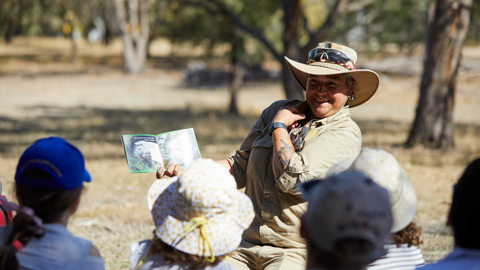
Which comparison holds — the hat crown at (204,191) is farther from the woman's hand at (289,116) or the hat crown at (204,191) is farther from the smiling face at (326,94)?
the smiling face at (326,94)

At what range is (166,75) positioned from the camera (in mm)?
33719

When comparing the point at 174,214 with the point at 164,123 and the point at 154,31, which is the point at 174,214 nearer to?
the point at 164,123

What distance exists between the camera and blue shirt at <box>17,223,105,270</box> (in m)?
2.35

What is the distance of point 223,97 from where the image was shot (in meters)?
24.3

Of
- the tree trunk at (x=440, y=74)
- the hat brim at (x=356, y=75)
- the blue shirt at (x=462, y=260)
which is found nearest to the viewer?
the blue shirt at (x=462, y=260)

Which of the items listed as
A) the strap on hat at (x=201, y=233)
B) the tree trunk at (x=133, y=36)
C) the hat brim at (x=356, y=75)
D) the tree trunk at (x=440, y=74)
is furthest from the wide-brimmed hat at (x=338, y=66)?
the tree trunk at (x=133, y=36)

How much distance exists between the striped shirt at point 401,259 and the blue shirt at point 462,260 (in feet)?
1.80

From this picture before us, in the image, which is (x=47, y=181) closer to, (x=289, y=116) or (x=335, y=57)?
(x=289, y=116)

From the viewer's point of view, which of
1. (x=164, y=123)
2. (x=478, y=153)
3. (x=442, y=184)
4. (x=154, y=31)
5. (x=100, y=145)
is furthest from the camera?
(x=154, y=31)

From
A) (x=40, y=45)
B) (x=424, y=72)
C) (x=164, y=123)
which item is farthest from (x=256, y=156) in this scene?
(x=40, y=45)

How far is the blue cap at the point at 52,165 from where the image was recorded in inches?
95.3

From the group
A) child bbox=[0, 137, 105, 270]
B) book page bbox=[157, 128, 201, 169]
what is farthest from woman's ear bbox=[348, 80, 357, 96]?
child bbox=[0, 137, 105, 270]

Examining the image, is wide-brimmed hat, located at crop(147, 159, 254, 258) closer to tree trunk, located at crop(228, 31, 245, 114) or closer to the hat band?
the hat band

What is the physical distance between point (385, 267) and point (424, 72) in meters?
8.59
